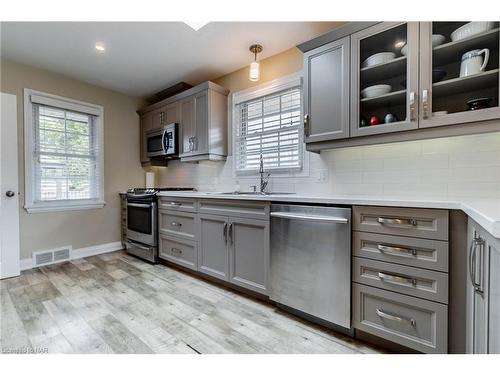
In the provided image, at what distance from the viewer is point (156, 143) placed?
378 centimetres

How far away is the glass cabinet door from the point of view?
1.45 meters

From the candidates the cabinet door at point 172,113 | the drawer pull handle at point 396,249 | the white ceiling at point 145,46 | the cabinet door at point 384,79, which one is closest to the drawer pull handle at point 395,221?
the drawer pull handle at point 396,249

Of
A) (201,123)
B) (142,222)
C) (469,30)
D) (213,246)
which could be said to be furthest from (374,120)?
(142,222)

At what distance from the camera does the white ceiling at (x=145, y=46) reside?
2.25 meters

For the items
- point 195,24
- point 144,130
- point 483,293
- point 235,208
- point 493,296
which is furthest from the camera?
point 144,130

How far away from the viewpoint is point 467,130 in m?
1.49

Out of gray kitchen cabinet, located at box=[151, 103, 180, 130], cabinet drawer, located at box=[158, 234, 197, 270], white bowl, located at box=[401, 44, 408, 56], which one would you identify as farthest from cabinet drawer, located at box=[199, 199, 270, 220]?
gray kitchen cabinet, located at box=[151, 103, 180, 130]

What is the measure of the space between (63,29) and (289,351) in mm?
3311

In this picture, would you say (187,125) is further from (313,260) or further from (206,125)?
(313,260)

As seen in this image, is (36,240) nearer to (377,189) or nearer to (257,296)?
(257,296)

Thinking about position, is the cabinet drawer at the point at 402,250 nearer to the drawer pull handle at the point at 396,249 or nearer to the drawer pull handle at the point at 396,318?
the drawer pull handle at the point at 396,249

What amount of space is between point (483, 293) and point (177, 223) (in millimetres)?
2576

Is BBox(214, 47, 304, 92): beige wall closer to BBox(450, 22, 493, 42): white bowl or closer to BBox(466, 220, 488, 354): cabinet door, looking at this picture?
BBox(450, 22, 493, 42): white bowl
